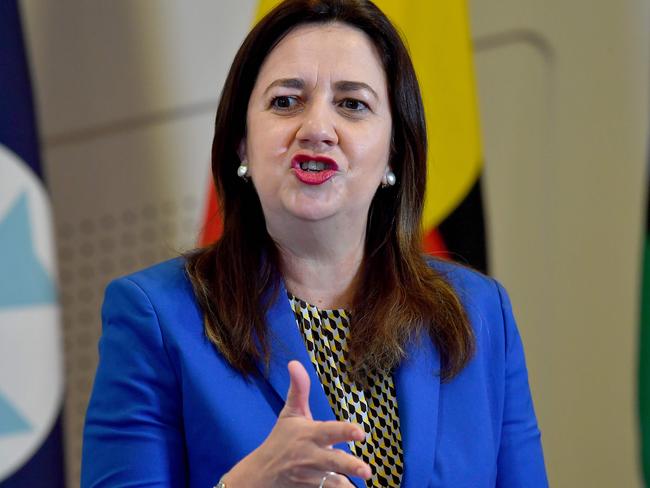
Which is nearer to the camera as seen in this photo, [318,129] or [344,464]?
[344,464]

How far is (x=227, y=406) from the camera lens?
4.83 feet

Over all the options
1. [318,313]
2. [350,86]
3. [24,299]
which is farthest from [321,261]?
[24,299]

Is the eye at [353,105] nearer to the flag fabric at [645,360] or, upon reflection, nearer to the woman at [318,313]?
the woman at [318,313]

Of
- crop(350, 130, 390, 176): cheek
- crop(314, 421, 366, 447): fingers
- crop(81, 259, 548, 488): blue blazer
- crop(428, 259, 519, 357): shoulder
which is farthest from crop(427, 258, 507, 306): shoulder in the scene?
crop(314, 421, 366, 447): fingers

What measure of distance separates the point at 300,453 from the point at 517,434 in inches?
22.7

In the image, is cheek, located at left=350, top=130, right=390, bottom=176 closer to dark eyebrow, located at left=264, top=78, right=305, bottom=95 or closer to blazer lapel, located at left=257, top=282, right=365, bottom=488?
dark eyebrow, located at left=264, top=78, right=305, bottom=95

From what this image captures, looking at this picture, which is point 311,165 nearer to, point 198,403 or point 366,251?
point 366,251

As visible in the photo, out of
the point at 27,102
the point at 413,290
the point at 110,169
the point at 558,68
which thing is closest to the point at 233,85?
the point at 413,290

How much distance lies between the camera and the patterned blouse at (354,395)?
1.55 m

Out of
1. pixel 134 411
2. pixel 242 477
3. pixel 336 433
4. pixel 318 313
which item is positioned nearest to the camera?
pixel 336 433

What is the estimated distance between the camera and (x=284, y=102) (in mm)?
1643

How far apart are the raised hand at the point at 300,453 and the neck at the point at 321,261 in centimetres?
41

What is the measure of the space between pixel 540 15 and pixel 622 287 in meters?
0.90

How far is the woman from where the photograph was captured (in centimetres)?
148
